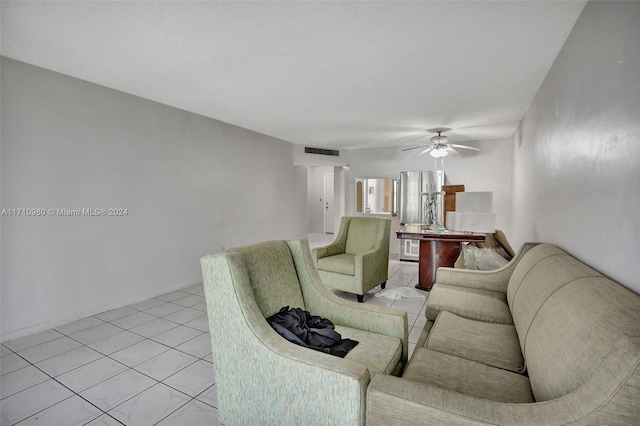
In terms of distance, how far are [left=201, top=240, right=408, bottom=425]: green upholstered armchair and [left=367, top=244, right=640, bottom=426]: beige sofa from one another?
0.46 feet

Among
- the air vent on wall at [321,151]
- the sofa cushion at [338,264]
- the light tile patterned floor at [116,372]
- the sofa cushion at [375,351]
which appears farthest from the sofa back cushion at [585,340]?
the air vent on wall at [321,151]

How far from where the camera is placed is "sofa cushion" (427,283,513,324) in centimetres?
213

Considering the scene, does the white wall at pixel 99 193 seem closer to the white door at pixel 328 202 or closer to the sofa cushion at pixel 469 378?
the sofa cushion at pixel 469 378

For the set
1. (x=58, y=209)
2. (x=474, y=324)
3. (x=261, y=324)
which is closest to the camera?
(x=261, y=324)

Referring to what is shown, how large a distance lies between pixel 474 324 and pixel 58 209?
12.4ft

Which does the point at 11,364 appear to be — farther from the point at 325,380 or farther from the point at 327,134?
the point at 327,134

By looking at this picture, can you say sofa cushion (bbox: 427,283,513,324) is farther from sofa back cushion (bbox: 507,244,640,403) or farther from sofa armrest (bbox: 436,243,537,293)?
sofa back cushion (bbox: 507,244,640,403)

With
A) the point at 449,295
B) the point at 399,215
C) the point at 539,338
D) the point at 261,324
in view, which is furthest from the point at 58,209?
the point at 399,215

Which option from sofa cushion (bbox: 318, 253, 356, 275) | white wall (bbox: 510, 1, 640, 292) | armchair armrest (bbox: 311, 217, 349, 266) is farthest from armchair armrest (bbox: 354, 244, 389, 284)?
white wall (bbox: 510, 1, 640, 292)

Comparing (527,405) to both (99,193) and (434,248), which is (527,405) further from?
(99,193)

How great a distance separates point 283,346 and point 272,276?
51cm

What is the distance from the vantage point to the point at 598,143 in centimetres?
160

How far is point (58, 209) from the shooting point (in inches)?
119

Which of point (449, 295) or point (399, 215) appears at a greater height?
point (399, 215)
